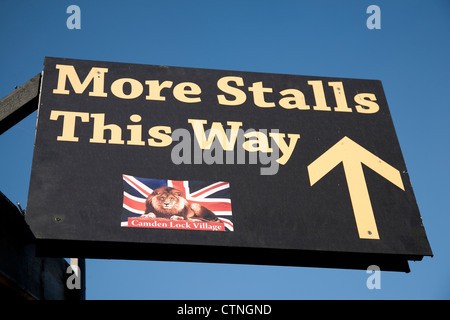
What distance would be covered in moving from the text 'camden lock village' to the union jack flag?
0.57m

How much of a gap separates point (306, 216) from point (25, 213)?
287 cm

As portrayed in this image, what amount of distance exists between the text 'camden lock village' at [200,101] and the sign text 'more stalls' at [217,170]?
0.02 meters

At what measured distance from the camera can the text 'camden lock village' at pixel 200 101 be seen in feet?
24.9

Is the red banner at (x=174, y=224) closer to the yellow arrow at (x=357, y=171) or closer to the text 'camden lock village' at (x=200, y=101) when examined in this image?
the text 'camden lock village' at (x=200, y=101)

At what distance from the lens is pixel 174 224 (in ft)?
22.2

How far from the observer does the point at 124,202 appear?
6.88 m

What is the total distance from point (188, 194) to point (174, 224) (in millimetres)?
433

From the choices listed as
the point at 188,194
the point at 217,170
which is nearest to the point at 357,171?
the point at 217,170

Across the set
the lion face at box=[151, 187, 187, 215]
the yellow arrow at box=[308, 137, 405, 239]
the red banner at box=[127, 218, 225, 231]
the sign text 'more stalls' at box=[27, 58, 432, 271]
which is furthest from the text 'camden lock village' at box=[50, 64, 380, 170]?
the red banner at box=[127, 218, 225, 231]

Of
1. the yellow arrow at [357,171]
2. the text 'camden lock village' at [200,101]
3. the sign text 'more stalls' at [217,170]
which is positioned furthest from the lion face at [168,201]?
the yellow arrow at [357,171]

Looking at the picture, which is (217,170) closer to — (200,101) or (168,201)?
(168,201)

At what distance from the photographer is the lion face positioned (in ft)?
22.5

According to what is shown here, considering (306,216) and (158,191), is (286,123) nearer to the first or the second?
(306,216)
